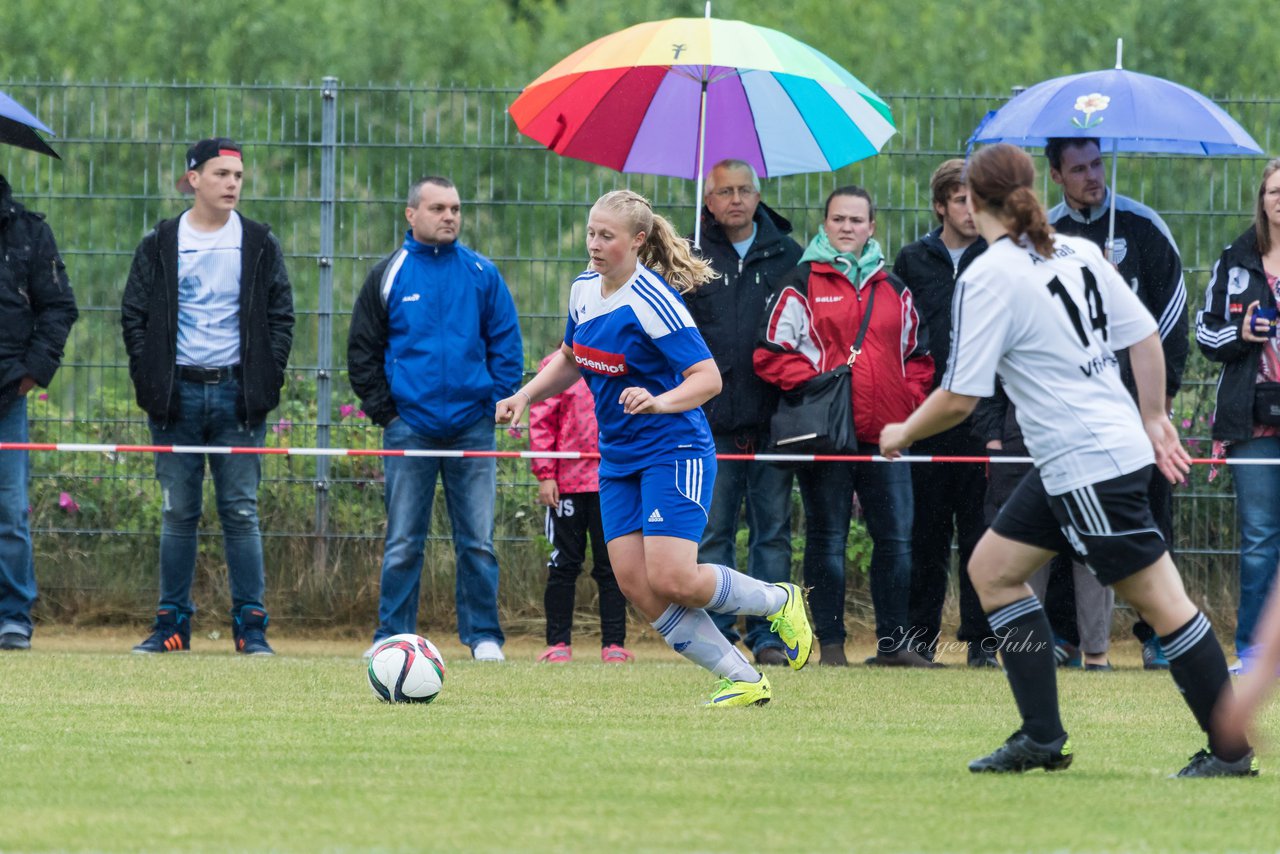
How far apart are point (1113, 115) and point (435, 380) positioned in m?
3.77

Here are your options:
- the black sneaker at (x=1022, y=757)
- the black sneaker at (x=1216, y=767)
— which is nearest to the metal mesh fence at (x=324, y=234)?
the black sneaker at (x=1022, y=757)

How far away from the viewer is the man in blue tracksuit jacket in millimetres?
10422

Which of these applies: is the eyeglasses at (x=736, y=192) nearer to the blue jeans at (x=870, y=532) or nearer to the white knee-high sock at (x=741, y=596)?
the blue jeans at (x=870, y=532)

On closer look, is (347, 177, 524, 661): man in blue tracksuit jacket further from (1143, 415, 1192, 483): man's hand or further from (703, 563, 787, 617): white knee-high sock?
(1143, 415, 1192, 483): man's hand

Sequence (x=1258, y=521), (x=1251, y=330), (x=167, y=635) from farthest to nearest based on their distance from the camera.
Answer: (x=167, y=635), (x=1258, y=521), (x=1251, y=330)

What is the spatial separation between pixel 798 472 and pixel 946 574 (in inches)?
42.8

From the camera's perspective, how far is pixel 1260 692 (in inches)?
194

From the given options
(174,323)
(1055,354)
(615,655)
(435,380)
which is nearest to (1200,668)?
(1055,354)

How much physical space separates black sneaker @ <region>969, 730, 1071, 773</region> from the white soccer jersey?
2.64 feet

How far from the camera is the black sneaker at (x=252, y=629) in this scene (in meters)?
10.6

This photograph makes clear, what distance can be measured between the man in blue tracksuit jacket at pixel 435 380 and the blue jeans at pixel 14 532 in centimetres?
187

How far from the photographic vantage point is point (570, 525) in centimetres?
1068

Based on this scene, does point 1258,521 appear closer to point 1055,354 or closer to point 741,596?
point 741,596

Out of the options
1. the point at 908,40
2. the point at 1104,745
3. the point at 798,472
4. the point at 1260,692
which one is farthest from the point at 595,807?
the point at 908,40
